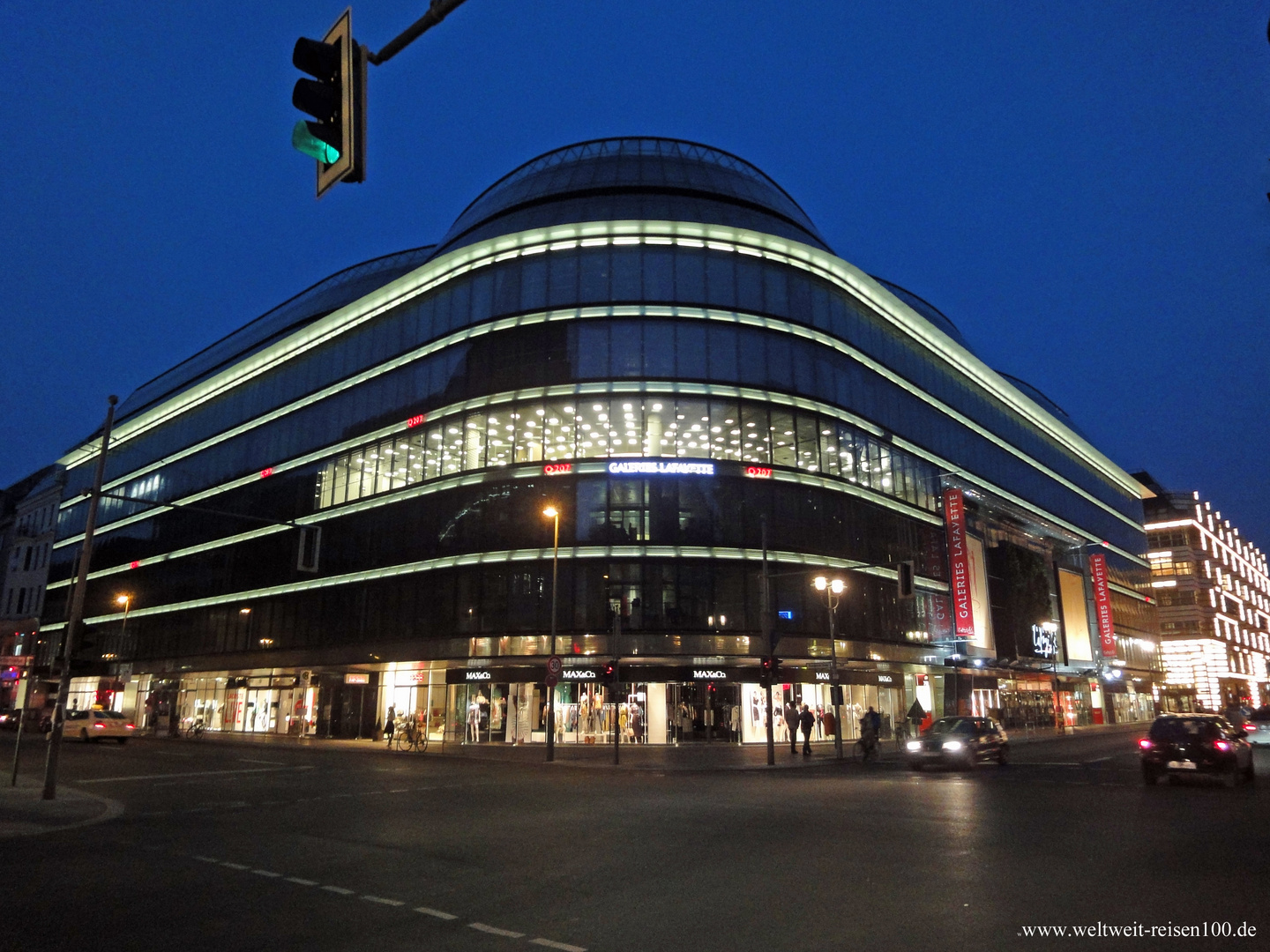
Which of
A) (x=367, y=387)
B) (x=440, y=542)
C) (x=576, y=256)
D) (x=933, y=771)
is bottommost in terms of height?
(x=933, y=771)

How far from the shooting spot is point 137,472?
7494 centimetres

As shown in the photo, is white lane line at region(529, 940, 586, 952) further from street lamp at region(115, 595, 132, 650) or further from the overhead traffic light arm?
street lamp at region(115, 595, 132, 650)

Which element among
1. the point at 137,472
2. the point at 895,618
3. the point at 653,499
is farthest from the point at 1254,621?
the point at 137,472

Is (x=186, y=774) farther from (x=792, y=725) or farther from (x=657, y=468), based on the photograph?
(x=657, y=468)

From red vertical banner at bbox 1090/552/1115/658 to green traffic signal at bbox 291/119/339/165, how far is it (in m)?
85.6

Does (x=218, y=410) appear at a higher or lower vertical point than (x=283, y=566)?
higher

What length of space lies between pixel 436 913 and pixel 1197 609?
121 meters

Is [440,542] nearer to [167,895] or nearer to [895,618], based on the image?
[895,618]

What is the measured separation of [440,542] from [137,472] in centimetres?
4465

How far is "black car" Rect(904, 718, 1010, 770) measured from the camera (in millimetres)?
27766

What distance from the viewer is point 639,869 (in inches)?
402

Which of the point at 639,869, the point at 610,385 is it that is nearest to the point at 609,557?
the point at 610,385

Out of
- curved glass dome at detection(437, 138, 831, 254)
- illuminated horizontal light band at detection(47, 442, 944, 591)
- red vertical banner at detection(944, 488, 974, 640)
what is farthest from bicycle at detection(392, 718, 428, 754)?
red vertical banner at detection(944, 488, 974, 640)

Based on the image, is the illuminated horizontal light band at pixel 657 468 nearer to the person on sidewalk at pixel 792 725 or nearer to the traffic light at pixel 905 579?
the person on sidewalk at pixel 792 725
